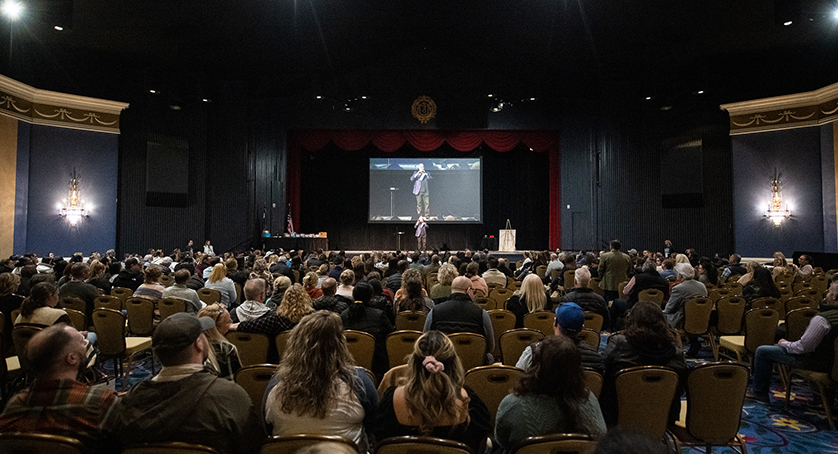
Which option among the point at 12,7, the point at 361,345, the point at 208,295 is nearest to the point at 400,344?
the point at 361,345

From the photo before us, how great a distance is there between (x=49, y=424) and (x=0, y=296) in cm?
379

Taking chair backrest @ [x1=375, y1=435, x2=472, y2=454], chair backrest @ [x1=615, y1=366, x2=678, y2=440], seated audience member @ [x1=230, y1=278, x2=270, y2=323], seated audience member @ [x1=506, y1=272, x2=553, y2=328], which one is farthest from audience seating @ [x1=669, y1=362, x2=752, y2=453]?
seated audience member @ [x1=230, y1=278, x2=270, y2=323]

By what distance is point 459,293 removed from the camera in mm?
4180

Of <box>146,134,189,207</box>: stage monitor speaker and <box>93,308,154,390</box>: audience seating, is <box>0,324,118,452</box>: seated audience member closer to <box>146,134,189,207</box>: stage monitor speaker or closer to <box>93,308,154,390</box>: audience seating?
<box>93,308,154,390</box>: audience seating

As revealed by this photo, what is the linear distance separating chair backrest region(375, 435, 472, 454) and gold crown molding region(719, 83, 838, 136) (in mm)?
16906

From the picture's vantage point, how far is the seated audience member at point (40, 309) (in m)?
3.96

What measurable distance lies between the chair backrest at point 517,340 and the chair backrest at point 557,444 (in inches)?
74.2

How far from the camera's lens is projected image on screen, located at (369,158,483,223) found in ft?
68.3

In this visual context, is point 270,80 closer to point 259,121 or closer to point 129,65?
point 259,121

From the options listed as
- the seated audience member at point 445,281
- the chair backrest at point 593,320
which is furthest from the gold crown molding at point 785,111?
the seated audience member at point 445,281

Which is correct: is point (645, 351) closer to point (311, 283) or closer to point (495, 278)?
point (311, 283)

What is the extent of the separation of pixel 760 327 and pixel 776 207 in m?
12.8

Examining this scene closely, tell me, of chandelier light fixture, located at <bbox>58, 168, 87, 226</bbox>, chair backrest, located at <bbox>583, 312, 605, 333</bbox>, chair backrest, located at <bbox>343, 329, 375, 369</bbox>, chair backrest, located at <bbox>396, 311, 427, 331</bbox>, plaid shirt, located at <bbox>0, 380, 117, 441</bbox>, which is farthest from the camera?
chandelier light fixture, located at <bbox>58, 168, 87, 226</bbox>

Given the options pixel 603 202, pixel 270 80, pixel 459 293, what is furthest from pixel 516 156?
pixel 459 293
